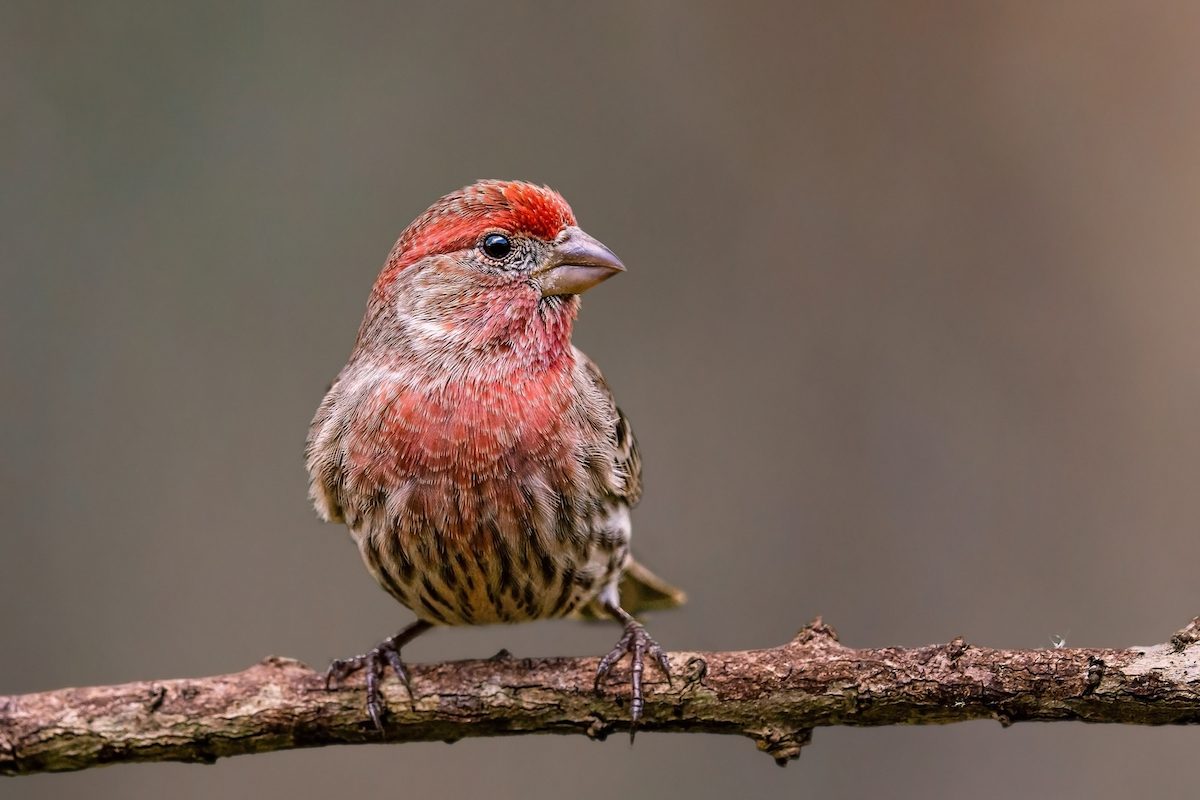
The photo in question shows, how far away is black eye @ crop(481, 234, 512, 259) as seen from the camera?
13.7ft

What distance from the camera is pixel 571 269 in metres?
4.15

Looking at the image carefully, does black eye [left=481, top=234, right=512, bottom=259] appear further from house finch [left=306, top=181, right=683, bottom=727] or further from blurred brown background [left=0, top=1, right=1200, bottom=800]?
blurred brown background [left=0, top=1, right=1200, bottom=800]

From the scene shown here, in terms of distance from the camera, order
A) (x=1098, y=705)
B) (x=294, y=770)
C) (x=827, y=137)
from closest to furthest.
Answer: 1. (x=1098, y=705)
2. (x=294, y=770)
3. (x=827, y=137)

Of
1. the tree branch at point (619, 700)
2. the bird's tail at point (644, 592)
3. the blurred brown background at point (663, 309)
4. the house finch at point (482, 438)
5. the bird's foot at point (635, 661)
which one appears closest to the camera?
the tree branch at point (619, 700)

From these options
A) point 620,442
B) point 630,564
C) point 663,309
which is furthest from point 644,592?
point 663,309

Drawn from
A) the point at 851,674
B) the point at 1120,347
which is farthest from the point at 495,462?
the point at 1120,347

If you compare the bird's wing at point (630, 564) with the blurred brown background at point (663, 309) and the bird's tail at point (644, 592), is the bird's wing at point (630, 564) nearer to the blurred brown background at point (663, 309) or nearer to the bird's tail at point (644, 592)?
the bird's tail at point (644, 592)

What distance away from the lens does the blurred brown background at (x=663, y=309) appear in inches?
228

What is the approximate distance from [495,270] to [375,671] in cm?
138

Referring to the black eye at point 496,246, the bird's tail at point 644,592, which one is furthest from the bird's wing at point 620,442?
the bird's tail at point 644,592

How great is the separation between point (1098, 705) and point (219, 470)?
4.36m

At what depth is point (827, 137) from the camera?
248 inches

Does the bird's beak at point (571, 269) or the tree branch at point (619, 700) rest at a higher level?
the bird's beak at point (571, 269)

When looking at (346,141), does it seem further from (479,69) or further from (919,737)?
(919,737)
